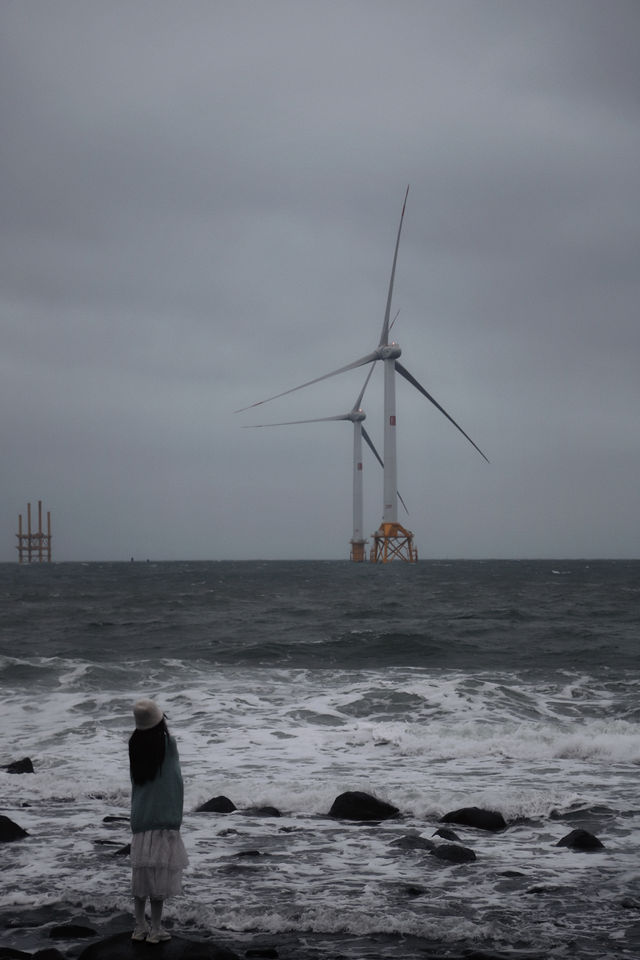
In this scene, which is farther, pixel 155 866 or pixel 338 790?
pixel 338 790

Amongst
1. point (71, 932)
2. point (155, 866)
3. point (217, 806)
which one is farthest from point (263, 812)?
point (155, 866)

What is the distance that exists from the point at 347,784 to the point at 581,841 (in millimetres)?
4637

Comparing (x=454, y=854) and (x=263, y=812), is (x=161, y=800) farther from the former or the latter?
(x=263, y=812)

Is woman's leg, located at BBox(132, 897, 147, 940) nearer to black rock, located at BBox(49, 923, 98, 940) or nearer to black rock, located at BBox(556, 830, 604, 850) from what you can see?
black rock, located at BBox(49, 923, 98, 940)

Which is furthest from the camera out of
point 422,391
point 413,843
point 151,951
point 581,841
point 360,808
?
point 422,391

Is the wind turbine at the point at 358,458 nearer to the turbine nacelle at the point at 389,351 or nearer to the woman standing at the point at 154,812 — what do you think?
the turbine nacelle at the point at 389,351

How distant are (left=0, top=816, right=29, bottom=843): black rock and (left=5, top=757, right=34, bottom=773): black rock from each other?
4.05 m

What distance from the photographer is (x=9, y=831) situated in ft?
38.3

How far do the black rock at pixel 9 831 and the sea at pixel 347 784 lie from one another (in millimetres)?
215

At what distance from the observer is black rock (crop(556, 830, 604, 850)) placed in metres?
11.2

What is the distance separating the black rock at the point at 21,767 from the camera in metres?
15.7

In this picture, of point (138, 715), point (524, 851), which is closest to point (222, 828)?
point (524, 851)

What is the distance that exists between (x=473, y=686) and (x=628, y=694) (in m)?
4.19

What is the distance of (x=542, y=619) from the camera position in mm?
47812
